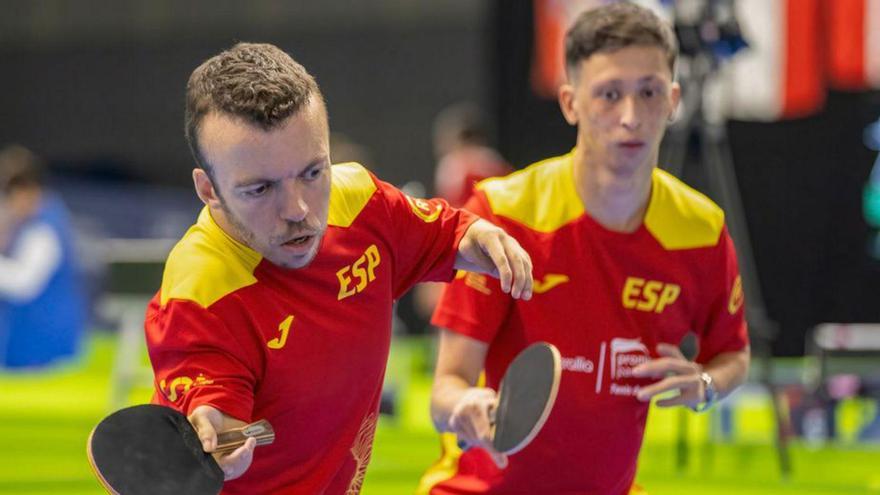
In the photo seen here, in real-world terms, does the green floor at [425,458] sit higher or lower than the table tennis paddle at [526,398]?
lower

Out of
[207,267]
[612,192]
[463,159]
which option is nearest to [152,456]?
[207,267]

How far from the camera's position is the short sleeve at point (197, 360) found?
2232mm

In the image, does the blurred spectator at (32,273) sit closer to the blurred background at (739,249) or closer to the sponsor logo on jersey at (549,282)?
the blurred background at (739,249)

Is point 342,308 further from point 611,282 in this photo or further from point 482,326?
point 611,282

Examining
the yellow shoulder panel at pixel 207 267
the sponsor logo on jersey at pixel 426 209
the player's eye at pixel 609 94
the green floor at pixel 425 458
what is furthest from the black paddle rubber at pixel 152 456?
the green floor at pixel 425 458

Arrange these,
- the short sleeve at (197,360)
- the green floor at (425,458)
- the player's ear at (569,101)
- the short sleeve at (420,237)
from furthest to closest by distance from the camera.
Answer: the green floor at (425,458) < the player's ear at (569,101) < the short sleeve at (420,237) < the short sleeve at (197,360)

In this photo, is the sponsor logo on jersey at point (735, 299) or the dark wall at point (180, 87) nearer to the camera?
the sponsor logo on jersey at point (735, 299)

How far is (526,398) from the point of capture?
2.54 metres

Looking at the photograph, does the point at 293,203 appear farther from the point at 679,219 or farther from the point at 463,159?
the point at 463,159

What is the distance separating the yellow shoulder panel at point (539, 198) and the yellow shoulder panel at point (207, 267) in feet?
2.69

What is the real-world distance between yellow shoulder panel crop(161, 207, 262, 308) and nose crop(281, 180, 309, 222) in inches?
6.7

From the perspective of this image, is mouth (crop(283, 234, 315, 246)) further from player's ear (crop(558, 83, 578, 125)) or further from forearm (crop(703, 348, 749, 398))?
forearm (crop(703, 348, 749, 398))

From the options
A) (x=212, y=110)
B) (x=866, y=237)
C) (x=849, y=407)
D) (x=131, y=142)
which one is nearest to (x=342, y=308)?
(x=212, y=110)

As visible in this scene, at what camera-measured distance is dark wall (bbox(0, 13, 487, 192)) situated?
17203mm
